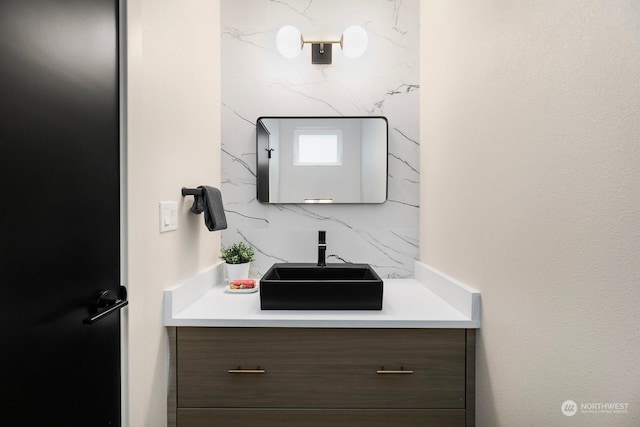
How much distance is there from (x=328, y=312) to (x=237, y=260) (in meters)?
0.68

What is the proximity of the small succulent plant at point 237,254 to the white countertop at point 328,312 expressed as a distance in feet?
0.82

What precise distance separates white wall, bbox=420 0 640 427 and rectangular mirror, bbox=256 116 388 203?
0.57 m

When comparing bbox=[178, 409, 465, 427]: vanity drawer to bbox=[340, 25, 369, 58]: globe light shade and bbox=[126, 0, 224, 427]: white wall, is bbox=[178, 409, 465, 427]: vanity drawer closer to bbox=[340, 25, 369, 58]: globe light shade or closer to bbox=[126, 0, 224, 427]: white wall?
bbox=[126, 0, 224, 427]: white wall

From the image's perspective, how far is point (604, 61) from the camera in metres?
0.70

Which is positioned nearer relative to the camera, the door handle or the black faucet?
the door handle

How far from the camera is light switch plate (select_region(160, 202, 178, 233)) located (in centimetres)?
125

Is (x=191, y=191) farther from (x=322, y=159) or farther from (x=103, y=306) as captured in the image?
(x=322, y=159)

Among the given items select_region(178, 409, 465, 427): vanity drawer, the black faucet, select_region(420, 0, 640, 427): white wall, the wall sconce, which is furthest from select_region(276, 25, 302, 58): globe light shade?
select_region(178, 409, 465, 427): vanity drawer

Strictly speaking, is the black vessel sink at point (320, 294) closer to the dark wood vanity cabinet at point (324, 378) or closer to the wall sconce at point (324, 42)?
the dark wood vanity cabinet at point (324, 378)

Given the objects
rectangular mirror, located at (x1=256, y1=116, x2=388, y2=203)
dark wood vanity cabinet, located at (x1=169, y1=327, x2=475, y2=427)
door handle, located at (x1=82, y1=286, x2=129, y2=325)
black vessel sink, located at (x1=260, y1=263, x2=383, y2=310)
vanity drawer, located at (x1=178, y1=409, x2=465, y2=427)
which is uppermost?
rectangular mirror, located at (x1=256, y1=116, x2=388, y2=203)

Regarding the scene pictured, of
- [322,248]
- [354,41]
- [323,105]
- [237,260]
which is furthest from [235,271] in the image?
[354,41]

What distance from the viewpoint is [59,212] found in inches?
30.9

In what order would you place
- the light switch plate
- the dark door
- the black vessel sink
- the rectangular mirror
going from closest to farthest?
the dark door, the light switch plate, the black vessel sink, the rectangular mirror

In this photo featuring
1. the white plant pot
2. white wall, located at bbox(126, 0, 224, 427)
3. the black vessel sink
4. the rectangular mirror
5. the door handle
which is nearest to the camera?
the door handle
